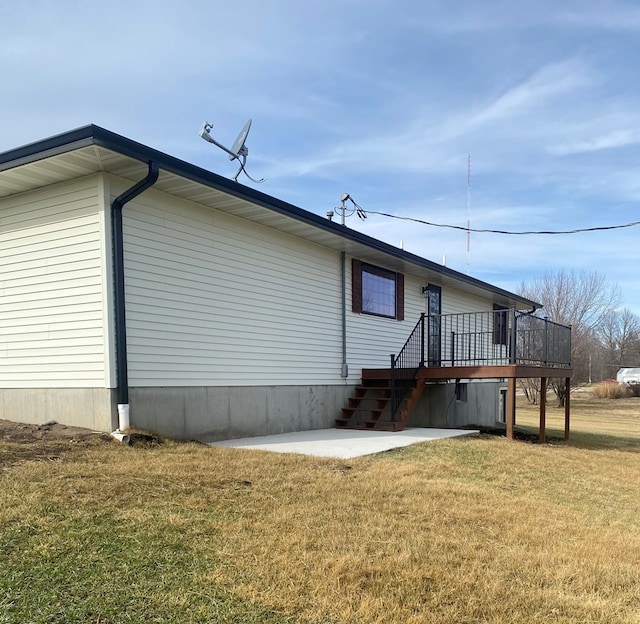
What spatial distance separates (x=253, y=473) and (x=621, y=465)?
6094 millimetres

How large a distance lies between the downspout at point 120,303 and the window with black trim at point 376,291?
18.2 ft

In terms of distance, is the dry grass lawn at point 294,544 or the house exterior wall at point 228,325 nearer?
the dry grass lawn at point 294,544

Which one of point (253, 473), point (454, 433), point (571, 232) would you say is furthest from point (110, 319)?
point (571, 232)

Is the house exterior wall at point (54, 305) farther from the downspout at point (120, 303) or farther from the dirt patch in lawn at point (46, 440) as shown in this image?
the dirt patch in lawn at point (46, 440)

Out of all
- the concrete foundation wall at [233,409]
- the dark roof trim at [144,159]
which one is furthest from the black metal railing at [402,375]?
the dark roof trim at [144,159]

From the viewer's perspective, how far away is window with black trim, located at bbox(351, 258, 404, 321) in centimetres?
1148

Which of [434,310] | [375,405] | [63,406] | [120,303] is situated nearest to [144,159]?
[120,303]

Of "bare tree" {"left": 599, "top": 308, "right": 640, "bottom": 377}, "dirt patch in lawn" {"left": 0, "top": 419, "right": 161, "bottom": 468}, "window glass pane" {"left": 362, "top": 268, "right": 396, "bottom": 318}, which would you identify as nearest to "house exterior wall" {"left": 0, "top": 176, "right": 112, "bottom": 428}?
"dirt patch in lawn" {"left": 0, "top": 419, "right": 161, "bottom": 468}

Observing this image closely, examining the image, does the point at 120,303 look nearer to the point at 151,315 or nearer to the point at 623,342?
the point at 151,315

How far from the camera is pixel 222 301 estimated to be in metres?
8.38

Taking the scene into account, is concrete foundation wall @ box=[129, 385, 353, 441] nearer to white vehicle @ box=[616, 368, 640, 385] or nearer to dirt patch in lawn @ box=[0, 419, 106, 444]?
dirt patch in lawn @ box=[0, 419, 106, 444]

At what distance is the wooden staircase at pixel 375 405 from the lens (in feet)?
33.1

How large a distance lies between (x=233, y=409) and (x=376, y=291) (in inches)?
196

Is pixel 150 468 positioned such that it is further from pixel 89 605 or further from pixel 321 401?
pixel 321 401
